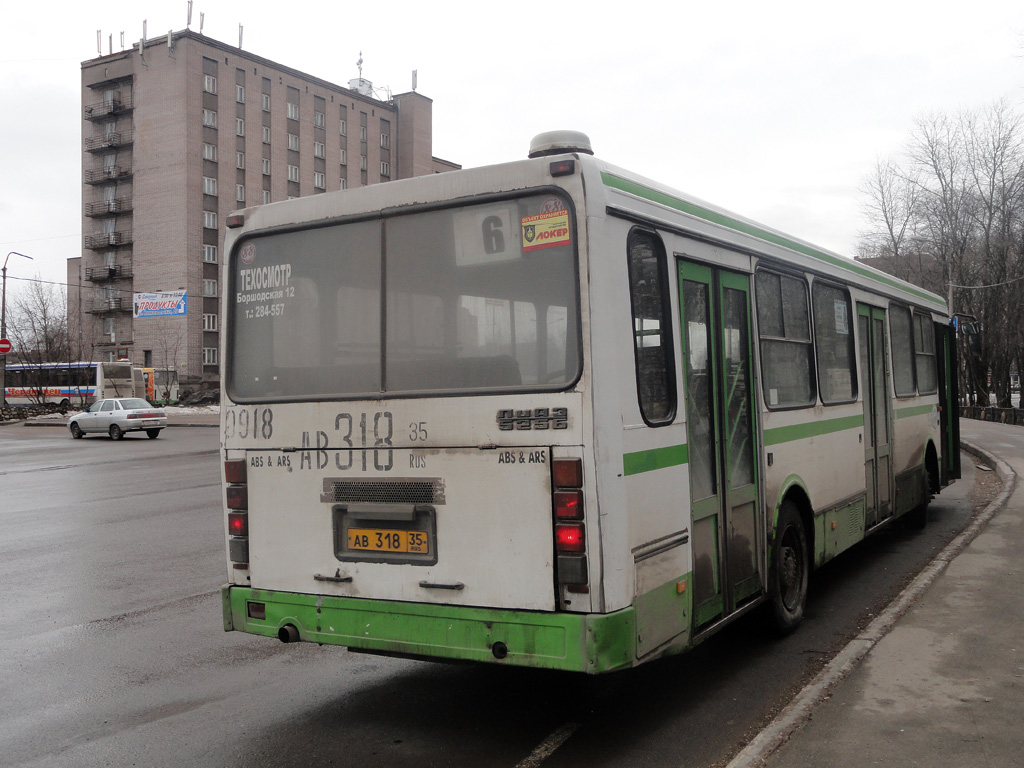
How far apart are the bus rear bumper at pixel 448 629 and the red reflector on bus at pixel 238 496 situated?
18.5 inches

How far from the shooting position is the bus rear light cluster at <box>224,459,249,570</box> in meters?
5.35

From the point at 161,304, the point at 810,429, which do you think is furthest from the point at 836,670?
the point at 161,304

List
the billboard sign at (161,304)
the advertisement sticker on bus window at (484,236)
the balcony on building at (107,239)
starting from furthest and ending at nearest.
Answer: the balcony on building at (107,239), the billboard sign at (161,304), the advertisement sticker on bus window at (484,236)

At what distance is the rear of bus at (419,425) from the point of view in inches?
175

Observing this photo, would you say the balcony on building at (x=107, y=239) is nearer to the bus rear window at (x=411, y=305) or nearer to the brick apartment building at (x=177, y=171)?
the brick apartment building at (x=177, y=171)

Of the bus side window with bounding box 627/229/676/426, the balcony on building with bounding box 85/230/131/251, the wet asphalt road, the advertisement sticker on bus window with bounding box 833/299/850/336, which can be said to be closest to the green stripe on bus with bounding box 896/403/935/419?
the wet asphalt road

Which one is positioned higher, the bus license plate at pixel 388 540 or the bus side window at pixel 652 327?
the bus side window at pixel 652 327

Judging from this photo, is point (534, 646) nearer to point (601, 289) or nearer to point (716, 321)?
point (601, 289)

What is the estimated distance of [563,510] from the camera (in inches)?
173

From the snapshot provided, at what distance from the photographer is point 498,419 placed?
4.57 metres

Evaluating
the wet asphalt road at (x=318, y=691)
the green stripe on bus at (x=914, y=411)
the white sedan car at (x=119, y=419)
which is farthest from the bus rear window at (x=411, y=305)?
the white sedan car at (x=119, y=419)

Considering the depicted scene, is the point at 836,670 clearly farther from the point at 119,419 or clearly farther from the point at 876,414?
the point at 119,419

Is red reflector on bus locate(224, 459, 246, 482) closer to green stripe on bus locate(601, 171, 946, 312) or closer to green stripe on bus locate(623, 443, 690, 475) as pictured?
green stripe on bus locate(623, 443, 690, 475)

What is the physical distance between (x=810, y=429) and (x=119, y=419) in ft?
108
